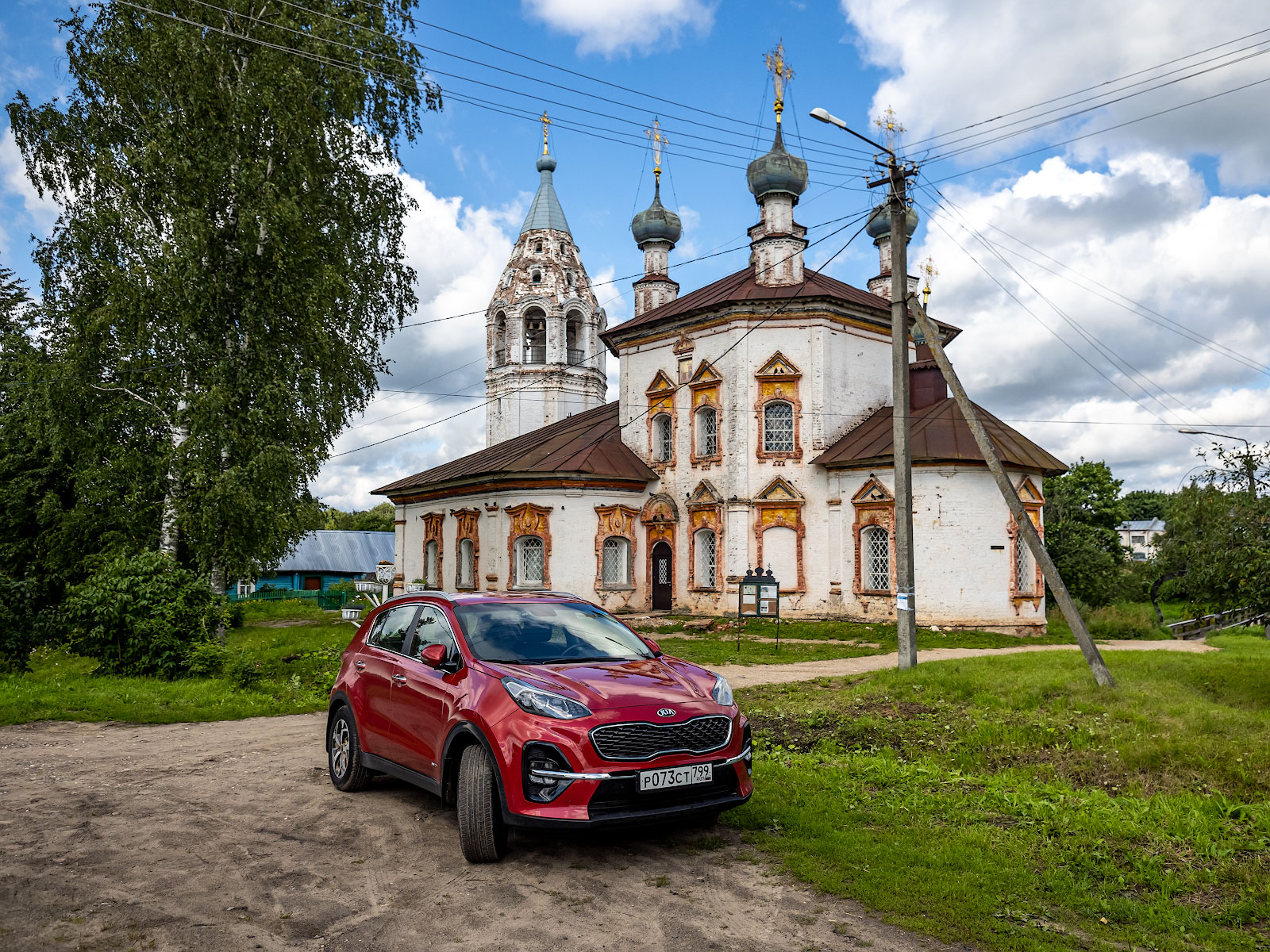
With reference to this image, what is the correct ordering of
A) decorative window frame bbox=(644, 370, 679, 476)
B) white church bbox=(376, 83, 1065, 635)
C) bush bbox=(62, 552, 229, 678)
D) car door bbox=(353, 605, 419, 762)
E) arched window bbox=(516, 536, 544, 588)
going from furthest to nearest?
decorative window frame bbox=(644, 370, 679, 476), arched window bbox=(516, 536, 544, 588), white church bbox=(376, 83, 1065, 635), bush bbox=(62, 552, 229, 678), car door bbox=(353, 605, 419, 762)

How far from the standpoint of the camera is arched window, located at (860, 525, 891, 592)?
23641 millimetres

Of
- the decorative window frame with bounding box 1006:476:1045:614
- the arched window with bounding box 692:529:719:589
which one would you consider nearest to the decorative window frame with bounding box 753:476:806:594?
the arched window with bounding box 692:529:719:589

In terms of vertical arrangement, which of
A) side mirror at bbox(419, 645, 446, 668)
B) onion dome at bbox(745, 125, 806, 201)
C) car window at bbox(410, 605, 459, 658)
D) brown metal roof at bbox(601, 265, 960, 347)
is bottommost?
side mirror at bbox(419, 645, 446, 668)

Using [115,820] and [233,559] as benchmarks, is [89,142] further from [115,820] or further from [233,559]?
[115,820]

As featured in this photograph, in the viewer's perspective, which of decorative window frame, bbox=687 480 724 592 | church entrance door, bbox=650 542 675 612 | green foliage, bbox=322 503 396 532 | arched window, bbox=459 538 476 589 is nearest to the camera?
decorative window frame, bbox=687 480 724 592

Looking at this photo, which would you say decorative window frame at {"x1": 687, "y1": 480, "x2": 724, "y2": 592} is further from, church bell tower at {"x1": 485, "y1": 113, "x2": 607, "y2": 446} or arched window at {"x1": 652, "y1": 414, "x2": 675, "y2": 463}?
church bell tower at {"x1": 485, "y1": 113, "x2": 607, "y2": 446}

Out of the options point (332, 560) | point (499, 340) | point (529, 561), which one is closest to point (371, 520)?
point (332, 560)

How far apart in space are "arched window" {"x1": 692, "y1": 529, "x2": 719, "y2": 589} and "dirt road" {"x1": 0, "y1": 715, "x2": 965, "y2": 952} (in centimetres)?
2008

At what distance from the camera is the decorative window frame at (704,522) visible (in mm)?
26094

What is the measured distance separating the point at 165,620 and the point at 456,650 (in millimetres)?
9095

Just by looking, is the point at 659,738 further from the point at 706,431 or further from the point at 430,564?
the point at 430,564

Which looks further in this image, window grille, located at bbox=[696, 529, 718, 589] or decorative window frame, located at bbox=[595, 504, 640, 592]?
decorative window frame, located at bbox=[595, 504, 640, 592]

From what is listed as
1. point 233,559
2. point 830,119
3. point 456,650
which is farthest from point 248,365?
point 456,650

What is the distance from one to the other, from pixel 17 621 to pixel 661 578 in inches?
708
